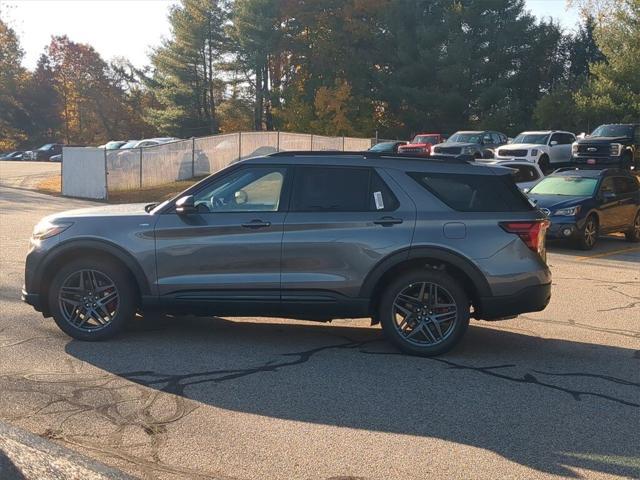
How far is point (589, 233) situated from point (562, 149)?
56.4ft

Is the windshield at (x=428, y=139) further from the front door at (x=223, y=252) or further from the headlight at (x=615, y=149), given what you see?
the front door at (x=223, y=252)

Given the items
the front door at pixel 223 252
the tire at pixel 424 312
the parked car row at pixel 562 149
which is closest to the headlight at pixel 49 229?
the front door at pixel 223 252

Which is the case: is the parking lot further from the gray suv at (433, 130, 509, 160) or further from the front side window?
the gray suv at (433, 130, 509, 160)

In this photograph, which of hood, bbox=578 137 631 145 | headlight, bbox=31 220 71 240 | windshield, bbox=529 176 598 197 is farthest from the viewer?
hood, bbox=578 137 631 145

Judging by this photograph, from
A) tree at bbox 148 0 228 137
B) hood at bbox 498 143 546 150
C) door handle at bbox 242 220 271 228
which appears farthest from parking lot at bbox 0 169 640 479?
tree at bbox 148 0 228 137

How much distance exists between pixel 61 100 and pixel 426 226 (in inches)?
3332

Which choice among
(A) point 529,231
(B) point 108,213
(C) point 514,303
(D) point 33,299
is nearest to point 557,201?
(A) point 529,231

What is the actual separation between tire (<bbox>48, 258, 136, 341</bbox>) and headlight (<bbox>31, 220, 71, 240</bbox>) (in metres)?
0.32

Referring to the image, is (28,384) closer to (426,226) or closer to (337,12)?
(426,226)

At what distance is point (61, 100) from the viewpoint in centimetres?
8475

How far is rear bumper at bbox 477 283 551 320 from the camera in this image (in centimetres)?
673

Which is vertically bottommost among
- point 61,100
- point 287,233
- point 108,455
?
point 108,455

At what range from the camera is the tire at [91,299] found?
705 cm

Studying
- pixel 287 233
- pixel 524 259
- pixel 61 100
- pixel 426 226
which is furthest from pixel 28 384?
pixel 61 100
